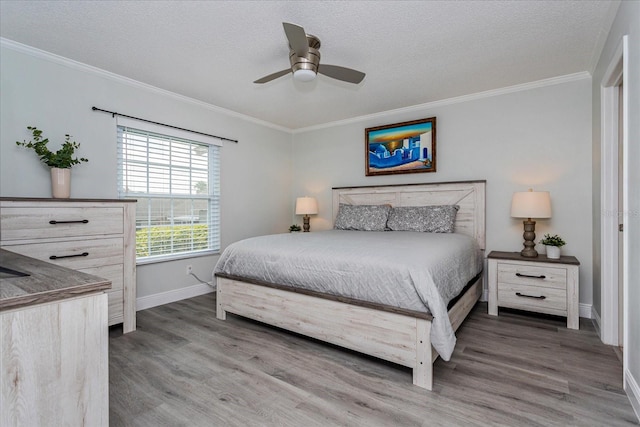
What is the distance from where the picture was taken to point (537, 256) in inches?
122

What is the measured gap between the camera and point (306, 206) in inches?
187

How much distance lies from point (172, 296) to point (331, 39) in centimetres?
314

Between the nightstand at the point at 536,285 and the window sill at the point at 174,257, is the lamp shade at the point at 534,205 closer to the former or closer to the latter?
the nightstand at the point at 536,285

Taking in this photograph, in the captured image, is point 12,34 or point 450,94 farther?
point 450,94

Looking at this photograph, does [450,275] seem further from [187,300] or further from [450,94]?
[187,300]

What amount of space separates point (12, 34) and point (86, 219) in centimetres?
151

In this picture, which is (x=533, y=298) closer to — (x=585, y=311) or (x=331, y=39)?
(x=585, y=311)

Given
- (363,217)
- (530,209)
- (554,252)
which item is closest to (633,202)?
(530,209)

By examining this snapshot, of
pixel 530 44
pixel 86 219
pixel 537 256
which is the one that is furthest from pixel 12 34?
pixel 537 256

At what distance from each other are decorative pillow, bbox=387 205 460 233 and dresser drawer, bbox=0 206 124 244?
287 centimetres

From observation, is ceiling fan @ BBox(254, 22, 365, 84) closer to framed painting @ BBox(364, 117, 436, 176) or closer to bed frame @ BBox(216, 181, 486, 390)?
bed frame @ BBox(216, 181, 486, 390)

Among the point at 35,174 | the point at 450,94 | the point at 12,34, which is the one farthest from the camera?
the point at 450,94

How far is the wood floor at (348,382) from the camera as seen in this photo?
1.63m

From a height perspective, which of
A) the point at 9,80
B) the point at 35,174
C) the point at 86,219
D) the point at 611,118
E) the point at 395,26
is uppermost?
the point at 395,26
